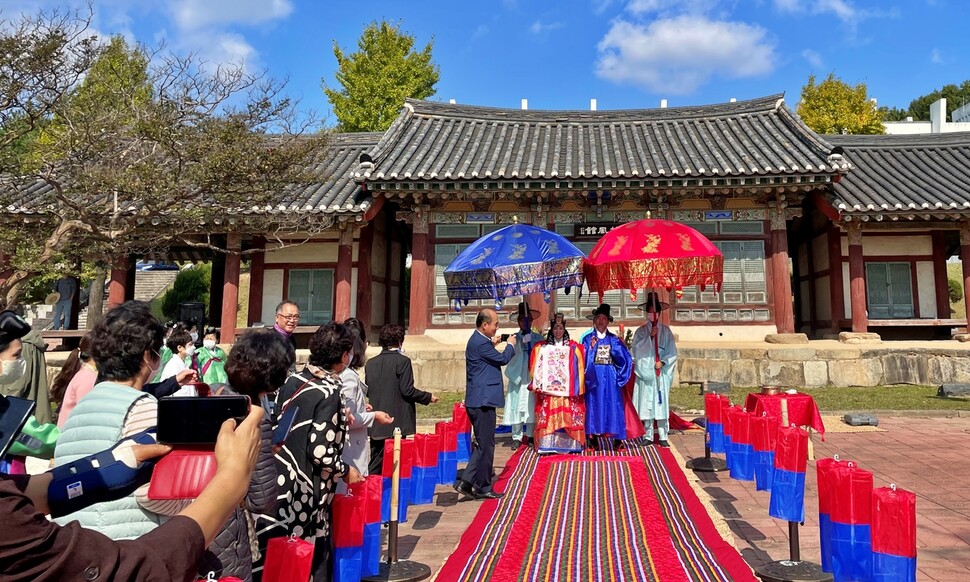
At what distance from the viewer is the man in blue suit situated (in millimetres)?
5344

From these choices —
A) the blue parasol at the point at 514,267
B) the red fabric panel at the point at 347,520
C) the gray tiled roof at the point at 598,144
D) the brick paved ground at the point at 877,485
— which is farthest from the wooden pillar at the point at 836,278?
the red fabric panel at the point at 347,520

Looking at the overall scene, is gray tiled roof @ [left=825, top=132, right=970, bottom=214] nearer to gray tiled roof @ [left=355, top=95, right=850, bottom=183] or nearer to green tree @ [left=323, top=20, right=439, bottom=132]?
gray tiled roof @ [left=355, top=95, right=850, bottom=183]

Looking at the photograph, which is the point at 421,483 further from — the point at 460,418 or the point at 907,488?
the point at 907,488

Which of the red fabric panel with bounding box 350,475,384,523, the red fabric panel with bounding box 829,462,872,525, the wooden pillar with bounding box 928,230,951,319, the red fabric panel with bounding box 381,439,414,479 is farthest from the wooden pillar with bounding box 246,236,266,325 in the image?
the wooden pillar with bounding box 928,230,951,319

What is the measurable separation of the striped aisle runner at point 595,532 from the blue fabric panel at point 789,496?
450 millimetres

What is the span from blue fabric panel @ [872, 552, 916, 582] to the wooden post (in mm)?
13654

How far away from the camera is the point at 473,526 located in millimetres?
4488

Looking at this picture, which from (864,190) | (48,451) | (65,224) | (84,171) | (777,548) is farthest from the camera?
(864,190)

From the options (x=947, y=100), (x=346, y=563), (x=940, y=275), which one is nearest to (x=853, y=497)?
(x=346, y=563)

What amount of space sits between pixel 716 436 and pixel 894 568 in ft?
11.4

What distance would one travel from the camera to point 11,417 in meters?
1.21

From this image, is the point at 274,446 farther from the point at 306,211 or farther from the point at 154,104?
the point at 306,211

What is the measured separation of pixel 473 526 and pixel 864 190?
12.9m

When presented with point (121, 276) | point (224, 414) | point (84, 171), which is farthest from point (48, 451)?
point (121, 276)
